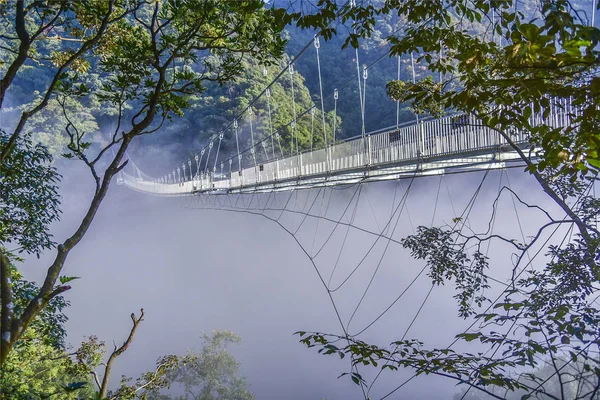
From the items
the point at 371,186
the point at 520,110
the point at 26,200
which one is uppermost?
the point at 520,110

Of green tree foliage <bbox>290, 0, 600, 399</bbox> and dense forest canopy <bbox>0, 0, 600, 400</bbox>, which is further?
dense forest canopy <bbox>0, 0, 600, 400</bbox>

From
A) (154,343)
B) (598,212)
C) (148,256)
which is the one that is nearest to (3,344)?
(598,212)

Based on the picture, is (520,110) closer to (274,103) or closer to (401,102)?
(401,102)

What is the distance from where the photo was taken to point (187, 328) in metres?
14.1

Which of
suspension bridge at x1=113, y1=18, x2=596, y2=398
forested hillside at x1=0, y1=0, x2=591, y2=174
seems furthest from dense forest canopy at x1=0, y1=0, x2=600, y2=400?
forested hillside at x1=0, y1=0, x2=591, y2=174

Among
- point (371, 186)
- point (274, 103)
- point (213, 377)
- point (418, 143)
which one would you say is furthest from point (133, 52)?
point (274, 103)

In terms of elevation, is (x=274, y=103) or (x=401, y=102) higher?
(x=274, y=103)

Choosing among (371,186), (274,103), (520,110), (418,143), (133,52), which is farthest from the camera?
(274,103)

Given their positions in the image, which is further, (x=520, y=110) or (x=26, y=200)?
(x=26, y=200)

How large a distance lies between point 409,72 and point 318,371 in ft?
27.0

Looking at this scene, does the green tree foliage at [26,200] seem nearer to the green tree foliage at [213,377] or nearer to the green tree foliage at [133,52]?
the green tree foliage at [133,52]

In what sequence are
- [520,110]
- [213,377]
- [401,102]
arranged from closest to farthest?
[520,110] < [401,102] < [213,377]

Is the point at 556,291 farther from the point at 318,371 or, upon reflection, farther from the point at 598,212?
the point at 318,371

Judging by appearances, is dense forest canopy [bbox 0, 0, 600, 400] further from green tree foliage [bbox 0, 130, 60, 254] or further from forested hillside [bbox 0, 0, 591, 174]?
forested hillside [bbox 0, 0, 591, 174]
